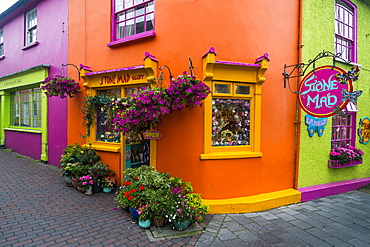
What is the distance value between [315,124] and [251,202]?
108 inches

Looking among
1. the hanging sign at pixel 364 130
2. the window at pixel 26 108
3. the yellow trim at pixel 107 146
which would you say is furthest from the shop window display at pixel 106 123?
the hanging sign at pixel 364 130

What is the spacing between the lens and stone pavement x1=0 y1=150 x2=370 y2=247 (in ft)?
12.0

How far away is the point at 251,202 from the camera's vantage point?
487 cm

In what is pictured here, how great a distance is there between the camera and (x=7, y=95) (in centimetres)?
1110

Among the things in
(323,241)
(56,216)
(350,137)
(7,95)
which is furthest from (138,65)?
(7,95)

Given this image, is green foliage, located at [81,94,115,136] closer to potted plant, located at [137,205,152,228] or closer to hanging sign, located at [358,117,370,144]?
potted plant, located at [137,205,152,228]

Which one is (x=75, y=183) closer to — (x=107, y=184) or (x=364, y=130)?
(x=107, y=184)

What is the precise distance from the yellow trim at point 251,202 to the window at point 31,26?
10140 mm

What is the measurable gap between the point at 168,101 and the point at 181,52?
136cm

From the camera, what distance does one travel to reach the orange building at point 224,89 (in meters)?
4.90

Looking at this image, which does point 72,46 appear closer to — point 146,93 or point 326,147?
point 146,93

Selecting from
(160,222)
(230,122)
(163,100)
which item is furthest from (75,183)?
(230,122)

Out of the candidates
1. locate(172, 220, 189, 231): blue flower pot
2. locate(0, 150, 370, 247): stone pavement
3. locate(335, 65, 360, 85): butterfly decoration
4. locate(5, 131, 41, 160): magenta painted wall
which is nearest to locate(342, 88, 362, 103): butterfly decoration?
locate(335, 65, 360, 85): butterfly decoration

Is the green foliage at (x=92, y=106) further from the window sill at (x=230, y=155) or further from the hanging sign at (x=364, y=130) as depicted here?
the hanging sign at (x=364, y=130)
